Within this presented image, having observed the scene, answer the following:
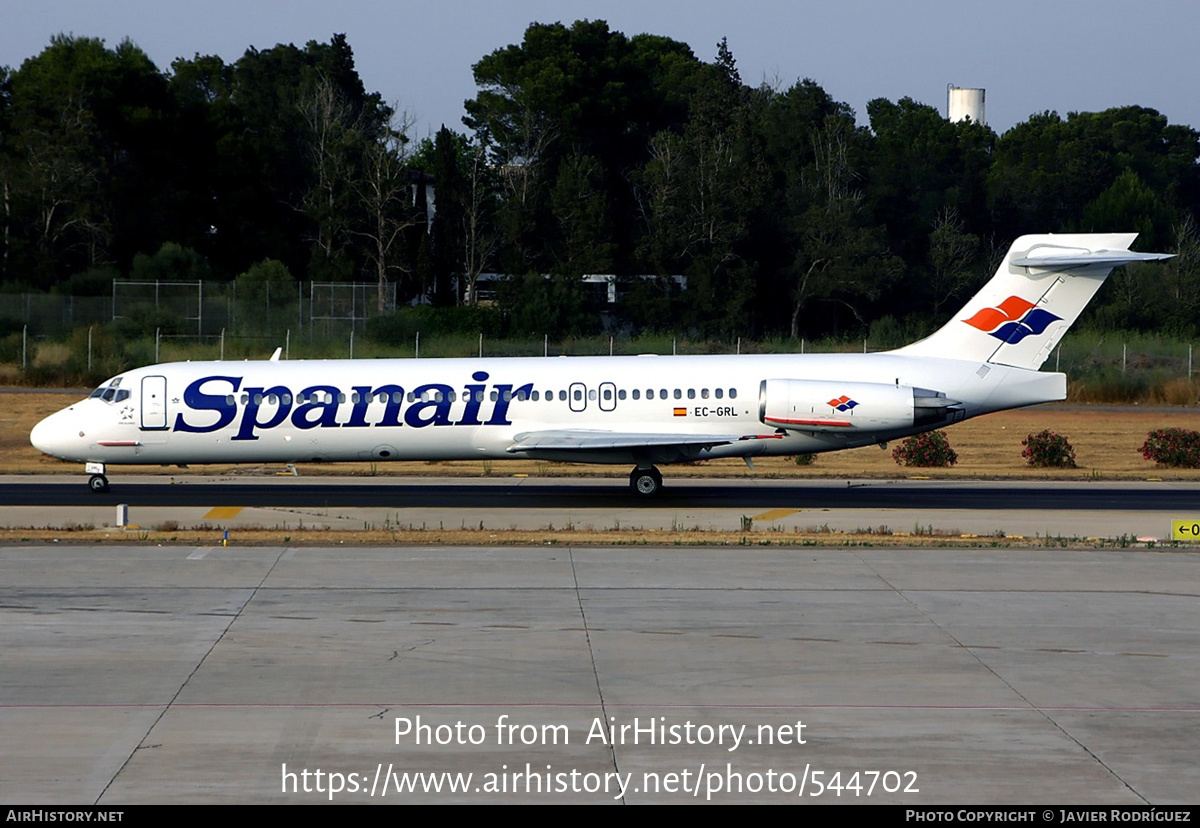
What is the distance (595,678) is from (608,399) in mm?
14432

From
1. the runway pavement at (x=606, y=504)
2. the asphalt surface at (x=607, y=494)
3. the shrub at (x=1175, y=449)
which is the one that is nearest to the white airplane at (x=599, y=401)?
the asphalt surface at (x=607, y=494)

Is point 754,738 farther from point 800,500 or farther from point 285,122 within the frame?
point 285,122

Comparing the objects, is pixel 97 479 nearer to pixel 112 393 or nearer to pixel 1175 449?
pixel 112 393

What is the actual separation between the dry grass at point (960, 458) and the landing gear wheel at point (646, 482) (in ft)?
15.6

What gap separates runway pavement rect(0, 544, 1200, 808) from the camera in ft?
31.5

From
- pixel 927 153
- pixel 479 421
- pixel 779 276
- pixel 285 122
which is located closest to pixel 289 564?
pixel 479 421

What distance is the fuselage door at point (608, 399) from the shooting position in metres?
26.7

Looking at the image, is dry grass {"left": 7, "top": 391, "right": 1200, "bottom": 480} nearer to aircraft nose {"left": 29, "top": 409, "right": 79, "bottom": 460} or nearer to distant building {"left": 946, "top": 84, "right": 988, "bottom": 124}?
aircraft nose {"left": 29, "top": 409, "right": 79, "bottom": 460}

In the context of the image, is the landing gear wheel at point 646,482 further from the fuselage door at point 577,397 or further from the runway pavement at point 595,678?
the runway pavement at point 595,678

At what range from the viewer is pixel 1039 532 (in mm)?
22766

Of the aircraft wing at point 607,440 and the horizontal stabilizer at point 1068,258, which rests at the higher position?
the horizontal stabilizer at point 1068,258

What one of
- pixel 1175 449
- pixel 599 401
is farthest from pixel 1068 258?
pixel 1175 449

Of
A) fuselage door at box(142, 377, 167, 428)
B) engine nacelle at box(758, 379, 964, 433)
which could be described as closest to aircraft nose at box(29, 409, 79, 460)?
fuselage door at box(142, 377, 167, 428)
